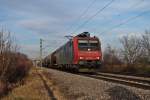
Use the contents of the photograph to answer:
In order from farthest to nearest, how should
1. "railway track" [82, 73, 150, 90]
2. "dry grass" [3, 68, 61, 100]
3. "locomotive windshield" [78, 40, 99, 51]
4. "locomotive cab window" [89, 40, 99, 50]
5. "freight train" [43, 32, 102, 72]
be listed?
"locomotive cab window" [89, 40, 99, 50], "locomotive windshield" [78, 40, 99, 51], "freight train" [43, 32, 102, 72], "railway track" [82, 73, 150, 90], "dry grass" [3, 68, 61, 100]

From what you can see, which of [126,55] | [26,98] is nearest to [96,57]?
[26,98]

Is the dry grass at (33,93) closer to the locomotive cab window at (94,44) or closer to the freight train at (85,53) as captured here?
the freight train at (85,53)

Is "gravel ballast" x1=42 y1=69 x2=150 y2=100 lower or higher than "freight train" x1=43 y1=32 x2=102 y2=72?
lower

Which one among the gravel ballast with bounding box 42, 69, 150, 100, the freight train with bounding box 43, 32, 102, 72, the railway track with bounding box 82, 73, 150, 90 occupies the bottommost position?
the gravel ballast with bounding box 42, 69, 150, 100

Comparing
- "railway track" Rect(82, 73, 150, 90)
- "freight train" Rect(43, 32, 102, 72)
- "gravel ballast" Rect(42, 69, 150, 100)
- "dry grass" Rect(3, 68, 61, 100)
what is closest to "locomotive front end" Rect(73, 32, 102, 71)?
"freight train" Rect(43, 32, 102, 72)

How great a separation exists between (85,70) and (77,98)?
19033mm

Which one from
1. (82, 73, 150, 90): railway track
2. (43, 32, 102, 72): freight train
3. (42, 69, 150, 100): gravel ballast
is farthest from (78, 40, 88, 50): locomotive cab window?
(42, 69, 150, 100): gravel ballast

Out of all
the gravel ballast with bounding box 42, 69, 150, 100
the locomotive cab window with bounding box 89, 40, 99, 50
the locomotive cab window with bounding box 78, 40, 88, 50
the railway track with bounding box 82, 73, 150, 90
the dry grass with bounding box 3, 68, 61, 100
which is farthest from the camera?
the locomotive cab window with bounding box 89, 40, 99, 50

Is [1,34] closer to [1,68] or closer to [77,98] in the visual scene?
[1,68]

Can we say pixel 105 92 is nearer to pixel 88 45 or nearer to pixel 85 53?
pixel 85 53

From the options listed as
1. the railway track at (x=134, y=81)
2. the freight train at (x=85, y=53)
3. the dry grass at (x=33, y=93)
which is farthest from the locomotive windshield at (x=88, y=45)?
the dry grass at (x=33, y=93)

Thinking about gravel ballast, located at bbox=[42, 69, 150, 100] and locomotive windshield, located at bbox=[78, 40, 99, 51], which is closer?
gravel ballast, located at bbox=[42, 69, 150, 100]

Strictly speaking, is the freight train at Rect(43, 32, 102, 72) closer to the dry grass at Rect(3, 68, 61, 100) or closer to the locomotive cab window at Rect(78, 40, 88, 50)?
the locomotive cab window at Rect(78, 40, 88, 50)

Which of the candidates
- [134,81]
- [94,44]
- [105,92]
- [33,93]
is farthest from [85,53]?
[105,92]
